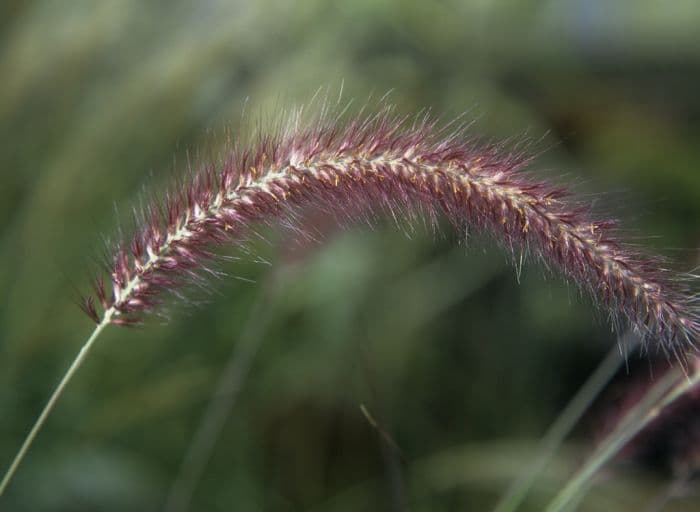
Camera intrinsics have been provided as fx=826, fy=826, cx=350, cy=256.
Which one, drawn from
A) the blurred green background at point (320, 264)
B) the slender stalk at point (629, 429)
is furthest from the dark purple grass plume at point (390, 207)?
the blurred green background at point (320, 264)

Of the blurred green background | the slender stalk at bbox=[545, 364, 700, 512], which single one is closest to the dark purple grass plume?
the slender stalk at bbox=[545, 364, 700, 512]

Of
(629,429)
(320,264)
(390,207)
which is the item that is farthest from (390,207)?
(320,264)

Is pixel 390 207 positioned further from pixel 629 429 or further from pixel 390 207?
pixel 629 429

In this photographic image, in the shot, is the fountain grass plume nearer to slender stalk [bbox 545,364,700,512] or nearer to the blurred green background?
slender stalk [bbox 545,364,700,512]

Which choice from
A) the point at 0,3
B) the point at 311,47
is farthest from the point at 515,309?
the point at 0,3

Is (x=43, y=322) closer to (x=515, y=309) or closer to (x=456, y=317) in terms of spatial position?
(x=456, y=317)

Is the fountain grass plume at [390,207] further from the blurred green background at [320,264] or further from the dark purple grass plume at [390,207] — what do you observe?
the blurred green background at [320,264]
